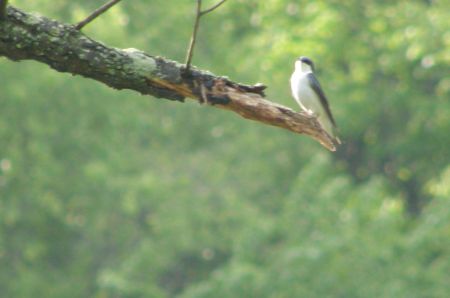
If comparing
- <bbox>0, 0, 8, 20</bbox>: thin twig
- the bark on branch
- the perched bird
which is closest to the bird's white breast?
the perched bird

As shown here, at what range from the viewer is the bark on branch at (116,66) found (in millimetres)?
5613

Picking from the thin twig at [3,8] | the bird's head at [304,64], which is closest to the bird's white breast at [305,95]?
the bird's head at [304,64]

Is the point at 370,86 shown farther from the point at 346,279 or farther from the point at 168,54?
the point at 346,279

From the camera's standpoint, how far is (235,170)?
28.1 meters

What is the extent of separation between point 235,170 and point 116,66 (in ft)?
73.4

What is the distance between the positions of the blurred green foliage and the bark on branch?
13.9 m

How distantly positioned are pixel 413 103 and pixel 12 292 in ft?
34.6

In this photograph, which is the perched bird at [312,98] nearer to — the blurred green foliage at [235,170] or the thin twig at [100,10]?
the thin twig at [100,10]

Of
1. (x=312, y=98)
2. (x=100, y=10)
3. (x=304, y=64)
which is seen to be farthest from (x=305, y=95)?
(x=100, y=10)

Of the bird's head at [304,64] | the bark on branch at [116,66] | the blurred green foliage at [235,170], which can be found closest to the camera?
the bark on branch at [116,66]

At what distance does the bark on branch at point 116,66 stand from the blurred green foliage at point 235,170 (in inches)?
547

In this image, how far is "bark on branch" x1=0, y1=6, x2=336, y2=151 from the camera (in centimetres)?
561

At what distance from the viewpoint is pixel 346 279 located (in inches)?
805

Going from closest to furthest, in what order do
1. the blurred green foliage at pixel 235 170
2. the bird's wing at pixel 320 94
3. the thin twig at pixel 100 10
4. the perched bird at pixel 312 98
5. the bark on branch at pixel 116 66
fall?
1. the thin twig at pixel 100 10
2. the bark on branch at pixel 116 66
3. the perched bird at pixel 312 98
4. the bird's wing at pixel 320 94
5. the blurred green foliage at pixel 235 170
